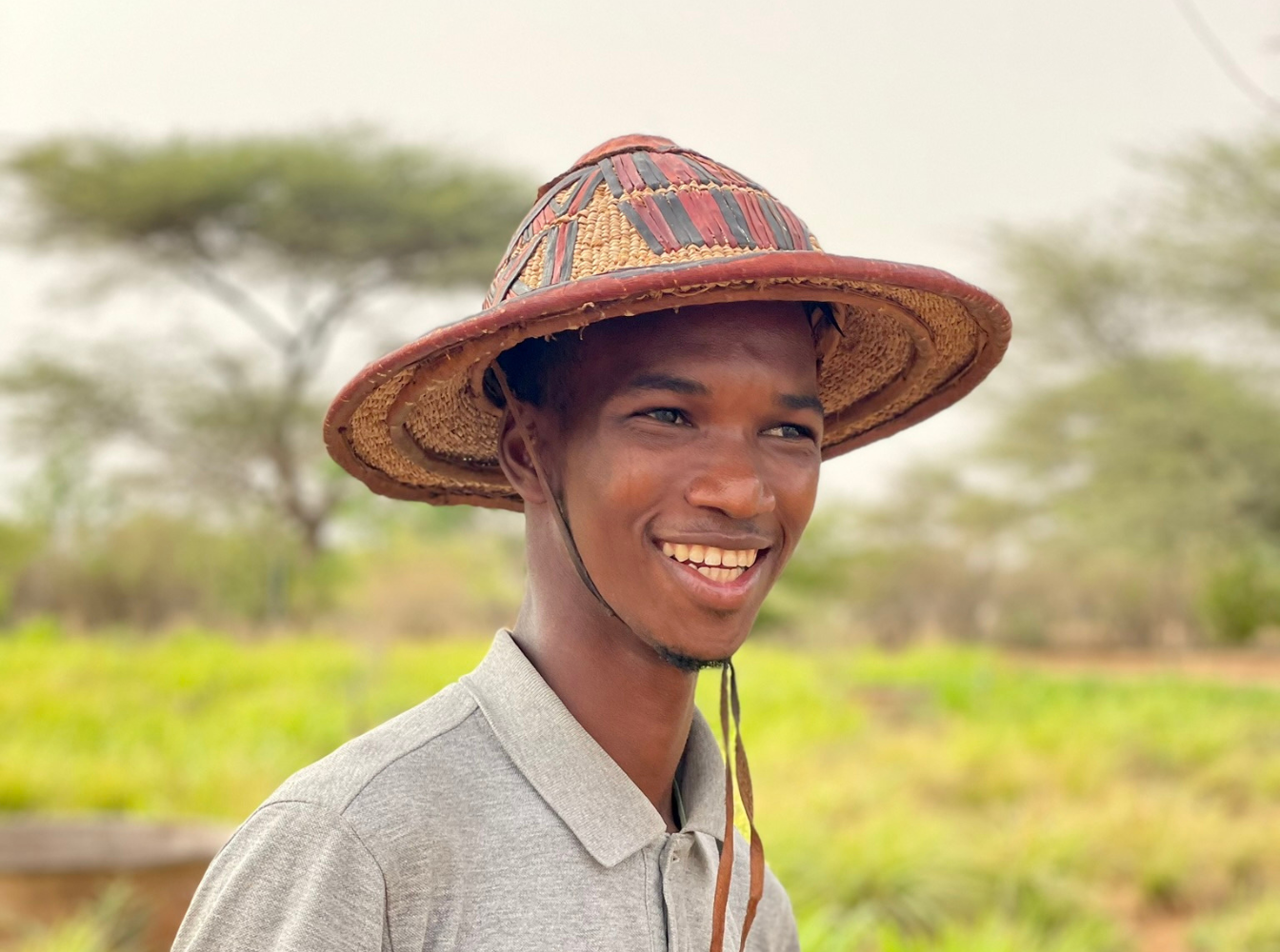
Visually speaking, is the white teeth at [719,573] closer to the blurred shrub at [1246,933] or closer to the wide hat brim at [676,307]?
the wide hat brim at [676,307]

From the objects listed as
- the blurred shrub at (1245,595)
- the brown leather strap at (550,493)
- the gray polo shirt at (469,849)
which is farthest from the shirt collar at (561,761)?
the blurred shrub at (1245,595)

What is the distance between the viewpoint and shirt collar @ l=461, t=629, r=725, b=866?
138 cm

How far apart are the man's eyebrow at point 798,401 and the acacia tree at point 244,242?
811 inches

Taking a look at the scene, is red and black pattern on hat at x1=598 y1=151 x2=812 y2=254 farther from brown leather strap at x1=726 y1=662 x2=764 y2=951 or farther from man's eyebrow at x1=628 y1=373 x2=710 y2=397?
brown leather strap at x1=726 y1=662 x2=764 y2=951

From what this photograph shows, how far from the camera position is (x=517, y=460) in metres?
1.53

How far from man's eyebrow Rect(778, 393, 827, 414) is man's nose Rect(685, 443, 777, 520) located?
0.29ft

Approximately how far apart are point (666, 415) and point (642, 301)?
0.44 ft

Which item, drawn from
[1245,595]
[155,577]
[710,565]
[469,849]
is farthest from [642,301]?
[1245,595]

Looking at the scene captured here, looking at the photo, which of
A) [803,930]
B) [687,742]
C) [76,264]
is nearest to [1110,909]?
[803,930]

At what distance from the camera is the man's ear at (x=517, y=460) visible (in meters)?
1.50

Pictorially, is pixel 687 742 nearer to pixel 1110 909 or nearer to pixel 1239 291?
pixel 1110 909

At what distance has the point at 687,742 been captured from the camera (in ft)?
5.32

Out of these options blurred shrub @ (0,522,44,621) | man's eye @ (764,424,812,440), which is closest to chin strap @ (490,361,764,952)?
man's eye @ (764,424,812,440)

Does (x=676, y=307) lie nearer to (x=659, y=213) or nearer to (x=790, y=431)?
(x=659, y=213)
